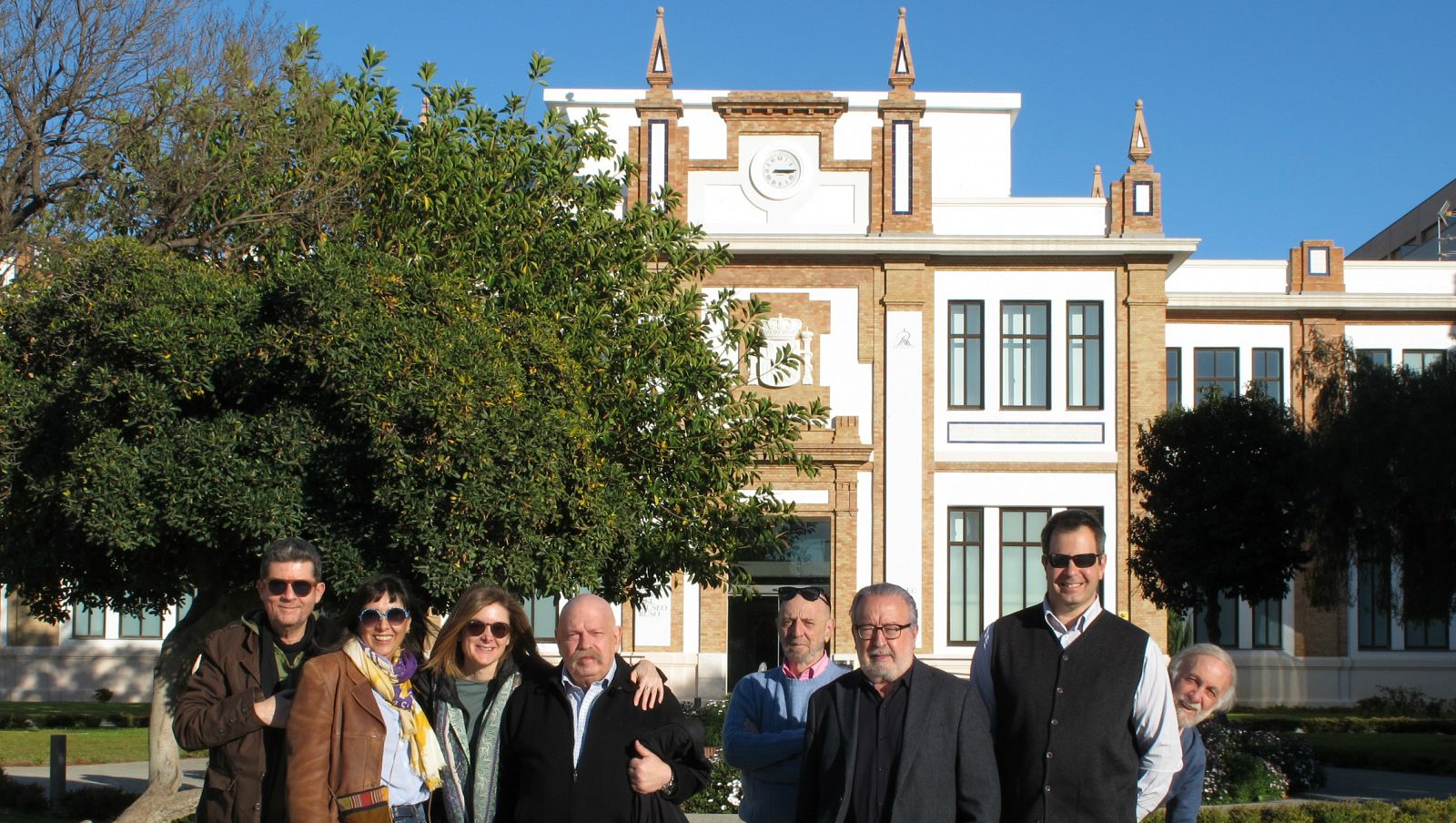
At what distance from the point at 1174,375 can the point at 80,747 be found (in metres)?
24.1

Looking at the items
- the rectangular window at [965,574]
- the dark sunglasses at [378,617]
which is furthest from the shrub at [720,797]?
the rectangular window at [965,574]

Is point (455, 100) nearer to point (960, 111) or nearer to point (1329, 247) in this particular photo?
point (960, 111)

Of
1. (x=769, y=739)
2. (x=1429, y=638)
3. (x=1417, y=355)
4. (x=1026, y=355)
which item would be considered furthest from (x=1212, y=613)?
(x=769, y=739)

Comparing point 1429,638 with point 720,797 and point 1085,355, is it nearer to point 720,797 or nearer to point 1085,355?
point 1085,355

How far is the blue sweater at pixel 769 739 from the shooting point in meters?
5.90

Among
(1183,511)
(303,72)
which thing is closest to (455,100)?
(303,72)

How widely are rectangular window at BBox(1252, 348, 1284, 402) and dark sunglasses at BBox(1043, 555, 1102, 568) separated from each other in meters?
30.4

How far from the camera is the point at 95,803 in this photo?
14.7 meters

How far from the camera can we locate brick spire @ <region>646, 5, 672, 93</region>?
3055 cm

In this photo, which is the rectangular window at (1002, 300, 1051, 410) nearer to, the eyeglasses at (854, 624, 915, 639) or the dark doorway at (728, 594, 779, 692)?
the dark doorway at (728, 594, 779, 692)

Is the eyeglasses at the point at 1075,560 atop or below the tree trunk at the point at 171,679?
atop

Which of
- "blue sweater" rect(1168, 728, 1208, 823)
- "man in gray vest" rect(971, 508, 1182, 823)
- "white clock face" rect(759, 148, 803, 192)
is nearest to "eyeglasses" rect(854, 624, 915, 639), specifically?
"man in gray vest" rect(971, 508, 1182, 823)

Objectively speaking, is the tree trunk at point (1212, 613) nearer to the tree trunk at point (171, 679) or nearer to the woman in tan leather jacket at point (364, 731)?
the tree trunk at point (171, 679)

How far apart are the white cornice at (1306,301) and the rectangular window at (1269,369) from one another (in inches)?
39.6
